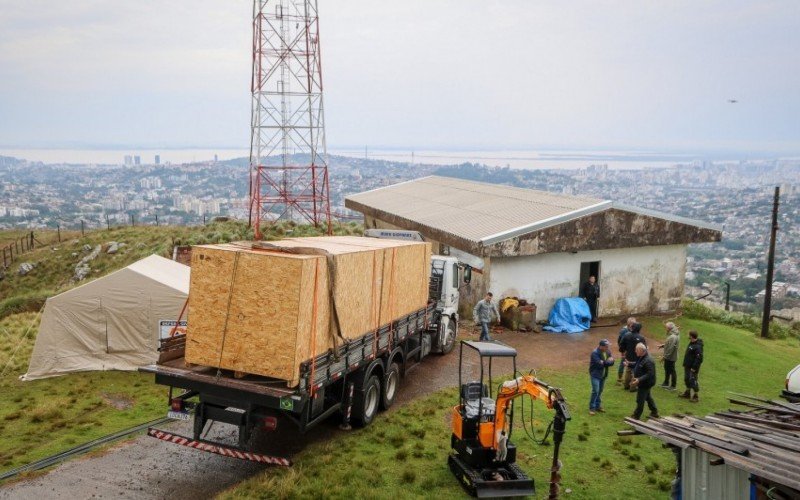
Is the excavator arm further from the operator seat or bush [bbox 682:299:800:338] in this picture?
bush [bbox 682:299:800:338]

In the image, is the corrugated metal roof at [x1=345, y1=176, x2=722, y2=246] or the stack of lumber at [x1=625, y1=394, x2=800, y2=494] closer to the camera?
the stack of lumber at [x1=625, y1=394, x2=800, y2=494]

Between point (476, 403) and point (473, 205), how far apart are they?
18520 mm

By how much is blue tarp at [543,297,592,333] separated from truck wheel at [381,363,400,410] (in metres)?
9.12

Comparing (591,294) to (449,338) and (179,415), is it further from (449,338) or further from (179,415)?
(179,415)

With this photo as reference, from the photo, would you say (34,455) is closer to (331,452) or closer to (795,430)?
(331,452)

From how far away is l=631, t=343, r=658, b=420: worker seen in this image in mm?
12789

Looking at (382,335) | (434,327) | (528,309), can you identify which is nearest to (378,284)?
(382,335)

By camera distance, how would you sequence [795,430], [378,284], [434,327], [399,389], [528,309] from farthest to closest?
1. [528,309]
2. [434,327]
3. [399,389]
4. [378,284]
5. [795,430]

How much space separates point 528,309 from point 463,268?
10.6 ft

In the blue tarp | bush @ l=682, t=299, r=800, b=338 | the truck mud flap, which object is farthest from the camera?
bush @ l=682, t=299, r=800, b=338

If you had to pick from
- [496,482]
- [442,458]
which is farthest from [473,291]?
[496,482]

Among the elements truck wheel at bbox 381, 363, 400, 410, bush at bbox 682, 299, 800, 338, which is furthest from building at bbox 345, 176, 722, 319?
truck wheel at bbox 381, 363, 400, 410

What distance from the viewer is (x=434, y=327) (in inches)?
672

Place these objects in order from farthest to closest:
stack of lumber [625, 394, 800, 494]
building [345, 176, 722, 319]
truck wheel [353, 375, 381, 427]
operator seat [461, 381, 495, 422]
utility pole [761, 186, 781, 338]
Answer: utility pole [761, 186, 781, 338] < building [345, 176, 722, 319] < truck wheel [353, 375, 381, 427] < operator seat [461, 381, 495, 422] < stack of lumber [625, 394, 800, 494]
